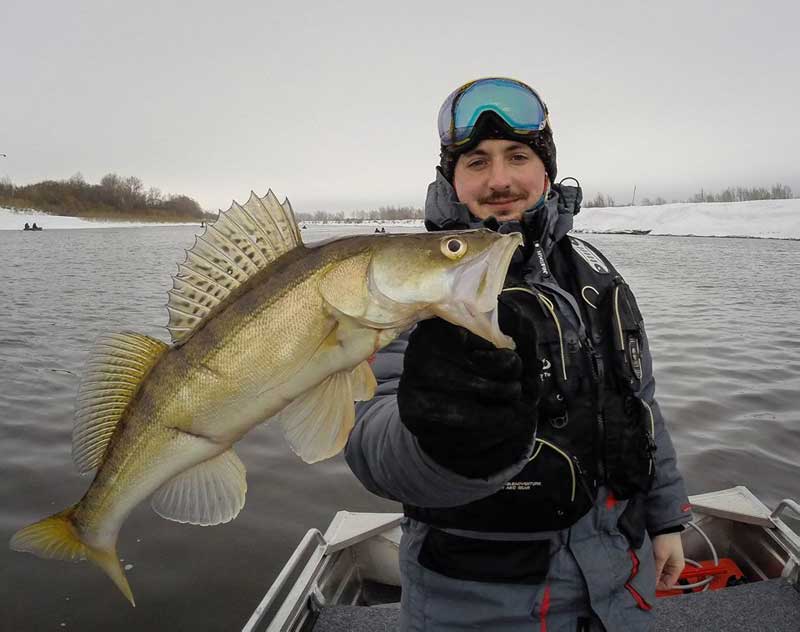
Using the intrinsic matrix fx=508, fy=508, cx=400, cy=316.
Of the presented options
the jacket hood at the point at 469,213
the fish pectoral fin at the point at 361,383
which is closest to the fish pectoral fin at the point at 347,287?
the fish pectoral fin at the point at 361,383

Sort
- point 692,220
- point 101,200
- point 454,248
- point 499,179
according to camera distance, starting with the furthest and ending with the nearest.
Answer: point 101,200
point 692,220
point 499,179
point 454,248

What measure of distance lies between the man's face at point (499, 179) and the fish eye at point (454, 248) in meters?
0.89

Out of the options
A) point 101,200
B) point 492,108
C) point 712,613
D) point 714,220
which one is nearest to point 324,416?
point 492,108

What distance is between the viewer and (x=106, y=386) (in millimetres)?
1878

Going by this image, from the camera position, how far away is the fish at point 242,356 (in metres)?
1.65

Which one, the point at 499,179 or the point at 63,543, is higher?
the point at 499,179

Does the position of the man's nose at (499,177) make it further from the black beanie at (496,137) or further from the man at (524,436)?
the black beanie at (496,137)

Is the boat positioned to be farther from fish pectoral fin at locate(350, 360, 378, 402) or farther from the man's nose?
the man's nose

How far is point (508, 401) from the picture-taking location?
148 cm

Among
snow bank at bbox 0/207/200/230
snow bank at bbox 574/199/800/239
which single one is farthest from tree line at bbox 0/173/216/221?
snow bank at bbox 574/199/800/239

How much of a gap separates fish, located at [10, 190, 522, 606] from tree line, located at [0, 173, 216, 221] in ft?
294

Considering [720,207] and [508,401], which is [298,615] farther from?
[720,207]

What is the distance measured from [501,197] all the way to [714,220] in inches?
2823

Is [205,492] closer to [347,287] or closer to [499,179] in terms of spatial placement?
[347,287]
